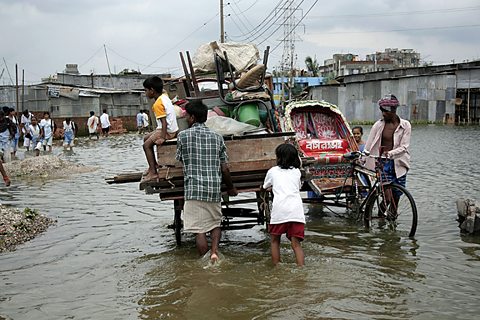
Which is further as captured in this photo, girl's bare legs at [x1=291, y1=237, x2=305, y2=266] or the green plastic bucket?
the green plastic bucket

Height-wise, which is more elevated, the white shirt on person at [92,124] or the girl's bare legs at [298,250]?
the white shirt on person at [92,124]

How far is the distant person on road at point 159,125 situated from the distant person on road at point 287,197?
1392 millimetres

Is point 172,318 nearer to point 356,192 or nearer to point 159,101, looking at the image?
point 159,101

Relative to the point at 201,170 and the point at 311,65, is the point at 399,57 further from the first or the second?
the point at 201,170

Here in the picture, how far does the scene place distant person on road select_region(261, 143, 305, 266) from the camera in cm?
573

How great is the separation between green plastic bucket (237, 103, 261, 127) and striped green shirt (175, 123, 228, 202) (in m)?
1.18

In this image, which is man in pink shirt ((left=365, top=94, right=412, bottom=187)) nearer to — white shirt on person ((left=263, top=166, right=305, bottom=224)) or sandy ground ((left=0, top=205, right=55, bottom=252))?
white shirt on person ((left=263, top=166, right=305, bottom=224))

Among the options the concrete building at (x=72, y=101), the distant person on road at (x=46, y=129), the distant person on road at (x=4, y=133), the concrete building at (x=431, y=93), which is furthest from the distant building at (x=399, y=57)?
the distant person on road at (x=4, y=133)

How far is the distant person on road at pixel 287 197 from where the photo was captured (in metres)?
5.73

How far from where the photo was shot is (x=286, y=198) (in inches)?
225

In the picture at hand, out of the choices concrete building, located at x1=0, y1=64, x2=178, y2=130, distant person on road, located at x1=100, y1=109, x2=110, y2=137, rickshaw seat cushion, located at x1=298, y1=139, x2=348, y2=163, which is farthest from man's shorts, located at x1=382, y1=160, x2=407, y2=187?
concrete building, located at x1=0, y1=64, x2=178, y2=130

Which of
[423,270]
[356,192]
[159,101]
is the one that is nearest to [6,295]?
[159,101]

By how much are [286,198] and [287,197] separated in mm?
14

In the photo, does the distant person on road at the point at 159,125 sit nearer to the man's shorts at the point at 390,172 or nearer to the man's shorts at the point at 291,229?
the man's shorts at the point at 291,229
